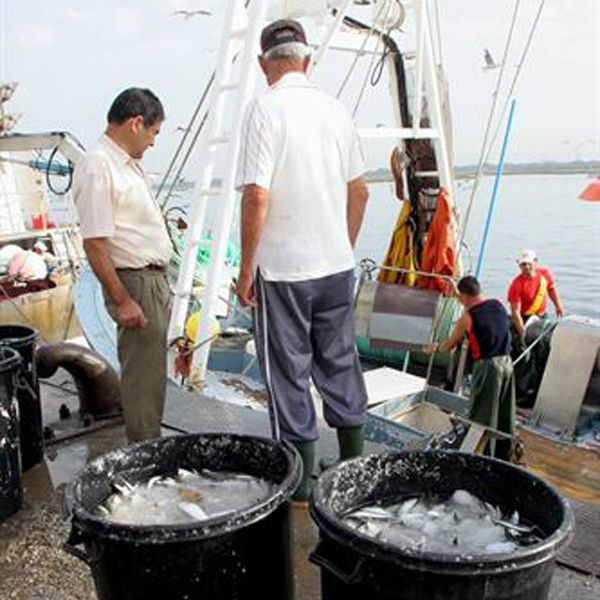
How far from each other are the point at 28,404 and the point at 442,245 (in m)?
5.56

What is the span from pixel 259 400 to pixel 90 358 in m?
2.00

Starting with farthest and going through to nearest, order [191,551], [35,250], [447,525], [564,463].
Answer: [35,250], [564,463], [447,525], [191,551]

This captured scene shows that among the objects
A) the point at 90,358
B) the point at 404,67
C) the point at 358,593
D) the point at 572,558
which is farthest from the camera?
the point at 404,67

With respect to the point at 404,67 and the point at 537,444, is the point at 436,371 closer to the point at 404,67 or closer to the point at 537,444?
the point at 537,444

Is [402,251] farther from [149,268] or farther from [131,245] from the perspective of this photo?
[131,245]

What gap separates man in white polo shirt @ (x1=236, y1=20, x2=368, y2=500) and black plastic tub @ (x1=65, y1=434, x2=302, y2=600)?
885mm

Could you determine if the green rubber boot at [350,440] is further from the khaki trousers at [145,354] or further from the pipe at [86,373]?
the pipe at [86,373]

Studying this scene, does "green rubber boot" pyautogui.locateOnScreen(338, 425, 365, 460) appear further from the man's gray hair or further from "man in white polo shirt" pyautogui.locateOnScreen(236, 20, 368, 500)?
the man's gray hair

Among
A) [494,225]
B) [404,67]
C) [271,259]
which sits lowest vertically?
[494,225]

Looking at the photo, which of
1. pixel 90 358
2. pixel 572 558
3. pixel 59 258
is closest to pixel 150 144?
pixel 90 358

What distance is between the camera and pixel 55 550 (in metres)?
2.90

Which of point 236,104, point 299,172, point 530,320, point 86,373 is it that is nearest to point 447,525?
point 299,172

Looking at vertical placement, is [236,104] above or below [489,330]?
above

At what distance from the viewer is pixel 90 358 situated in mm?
4430
